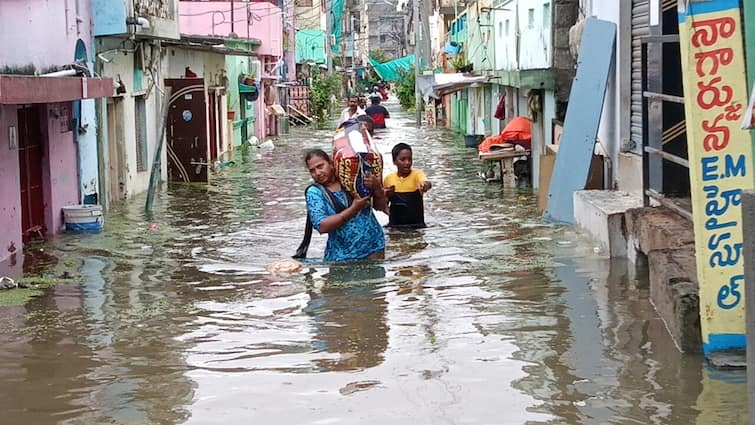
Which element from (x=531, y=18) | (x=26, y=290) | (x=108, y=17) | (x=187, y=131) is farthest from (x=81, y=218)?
(x=531, y=18)

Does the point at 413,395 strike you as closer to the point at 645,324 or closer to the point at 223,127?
the point at 645,324

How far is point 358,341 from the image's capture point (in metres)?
7.43

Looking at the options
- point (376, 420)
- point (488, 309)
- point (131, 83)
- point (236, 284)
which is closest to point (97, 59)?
point (131, 83)

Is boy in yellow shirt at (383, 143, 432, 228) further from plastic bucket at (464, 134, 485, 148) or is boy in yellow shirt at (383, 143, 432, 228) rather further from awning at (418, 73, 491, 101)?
plastic bucket at (464, 134, 485, 148)

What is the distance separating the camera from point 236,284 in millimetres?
10164

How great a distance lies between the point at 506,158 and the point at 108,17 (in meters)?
7.02

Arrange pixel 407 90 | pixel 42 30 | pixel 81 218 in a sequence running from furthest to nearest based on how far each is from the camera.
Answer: pixel 407 90
pixel 81 218
pixel 42 30

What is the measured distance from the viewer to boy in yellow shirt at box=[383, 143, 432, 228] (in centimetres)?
1298

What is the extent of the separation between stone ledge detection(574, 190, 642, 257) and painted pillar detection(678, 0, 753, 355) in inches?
175

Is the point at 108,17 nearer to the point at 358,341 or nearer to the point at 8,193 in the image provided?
the point at 8,193

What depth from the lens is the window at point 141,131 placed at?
20.9 meters

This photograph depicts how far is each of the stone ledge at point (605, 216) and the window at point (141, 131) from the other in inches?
397

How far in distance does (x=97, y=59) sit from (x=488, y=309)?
34.4 ft

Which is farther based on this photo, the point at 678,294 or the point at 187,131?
the point at 187,131
